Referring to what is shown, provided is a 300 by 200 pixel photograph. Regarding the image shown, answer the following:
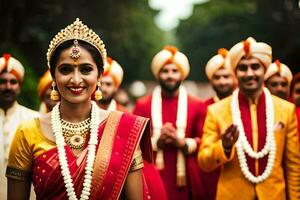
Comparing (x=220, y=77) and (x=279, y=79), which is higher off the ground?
(x=220, y=77)

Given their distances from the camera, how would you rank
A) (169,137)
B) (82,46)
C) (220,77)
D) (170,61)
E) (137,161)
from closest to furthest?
1. (82,46)
2. (137,161)
3. (169,137)
4. (170,61)
5. (220,77)

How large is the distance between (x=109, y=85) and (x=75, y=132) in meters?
4.63

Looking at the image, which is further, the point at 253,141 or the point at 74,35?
the point at 253,141

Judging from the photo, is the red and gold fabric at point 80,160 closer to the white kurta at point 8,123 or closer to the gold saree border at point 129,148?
the gold saree border at point 129,148

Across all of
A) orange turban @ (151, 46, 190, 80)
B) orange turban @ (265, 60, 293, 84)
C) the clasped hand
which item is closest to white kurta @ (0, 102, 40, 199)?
the clasped hand

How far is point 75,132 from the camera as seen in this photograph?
4402mm

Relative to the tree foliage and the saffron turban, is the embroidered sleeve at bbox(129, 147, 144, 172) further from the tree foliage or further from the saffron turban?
the tree foliage

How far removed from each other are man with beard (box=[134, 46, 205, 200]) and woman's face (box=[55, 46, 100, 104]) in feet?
10.7

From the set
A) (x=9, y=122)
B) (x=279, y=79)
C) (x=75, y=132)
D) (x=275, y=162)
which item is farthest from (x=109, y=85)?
(x=75, y=132)

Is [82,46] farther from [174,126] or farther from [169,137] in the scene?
[174,126]

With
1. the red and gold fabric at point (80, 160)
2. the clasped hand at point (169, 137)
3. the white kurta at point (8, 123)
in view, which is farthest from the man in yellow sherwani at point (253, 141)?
the white kurta at point (8, 123)

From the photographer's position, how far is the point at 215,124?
20.1 feet

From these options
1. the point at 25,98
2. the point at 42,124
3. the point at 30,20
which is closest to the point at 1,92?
the point at 42,124

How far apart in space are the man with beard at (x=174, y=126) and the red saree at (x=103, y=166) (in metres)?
3.10
